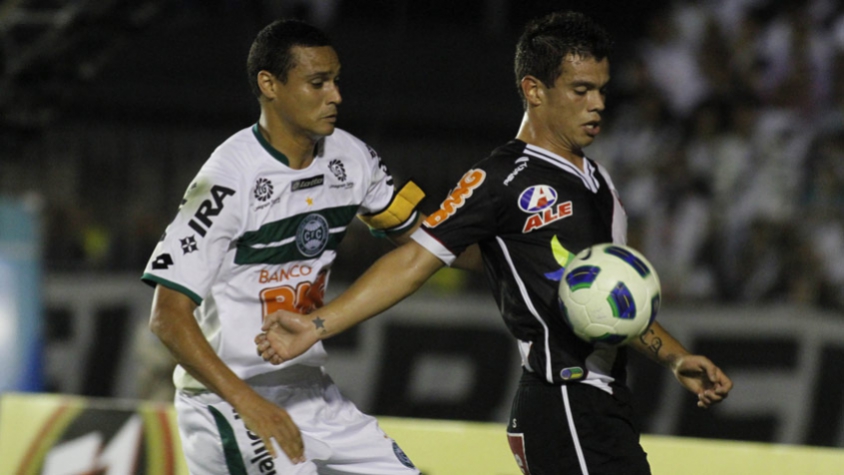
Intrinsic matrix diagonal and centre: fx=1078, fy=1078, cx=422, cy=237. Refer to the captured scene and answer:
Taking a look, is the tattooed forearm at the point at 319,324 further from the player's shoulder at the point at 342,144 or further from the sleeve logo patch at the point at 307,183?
the player's shoulder at the point at 342,144

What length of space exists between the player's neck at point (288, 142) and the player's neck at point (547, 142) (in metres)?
0.81

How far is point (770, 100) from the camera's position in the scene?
34.9ft

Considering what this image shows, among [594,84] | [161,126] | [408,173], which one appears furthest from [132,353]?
[594,84]

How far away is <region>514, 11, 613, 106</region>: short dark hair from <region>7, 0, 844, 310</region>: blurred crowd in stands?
16.2 ft

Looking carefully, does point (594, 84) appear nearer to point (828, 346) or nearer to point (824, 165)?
point (828, 346)

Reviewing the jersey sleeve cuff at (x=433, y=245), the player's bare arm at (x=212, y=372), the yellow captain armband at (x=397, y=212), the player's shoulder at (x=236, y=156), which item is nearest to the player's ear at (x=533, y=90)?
the jersey sleeve cuff at (x=433, y=245)

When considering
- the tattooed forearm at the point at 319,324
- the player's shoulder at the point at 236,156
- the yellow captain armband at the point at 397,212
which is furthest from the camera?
the yellow captain armband at the point at 397,212

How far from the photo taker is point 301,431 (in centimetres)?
389

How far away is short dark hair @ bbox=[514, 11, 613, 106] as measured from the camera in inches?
146

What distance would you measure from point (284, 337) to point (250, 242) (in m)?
0.51

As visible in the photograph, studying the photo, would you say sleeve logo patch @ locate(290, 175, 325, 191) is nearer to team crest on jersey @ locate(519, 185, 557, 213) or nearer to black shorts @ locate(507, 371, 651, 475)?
team crest on jersey @ locate(519, 185, 557, 213)

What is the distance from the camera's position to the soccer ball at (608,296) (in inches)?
134

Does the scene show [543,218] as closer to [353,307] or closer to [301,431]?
[353,307]

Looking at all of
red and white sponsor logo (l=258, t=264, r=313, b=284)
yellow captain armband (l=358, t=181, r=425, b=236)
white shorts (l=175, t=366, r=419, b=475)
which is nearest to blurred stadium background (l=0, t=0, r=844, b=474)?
yellow captain armband (l=358, t=181, r=425, b=236)
